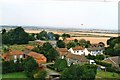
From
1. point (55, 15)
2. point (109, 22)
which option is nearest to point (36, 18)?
point (55, 15)

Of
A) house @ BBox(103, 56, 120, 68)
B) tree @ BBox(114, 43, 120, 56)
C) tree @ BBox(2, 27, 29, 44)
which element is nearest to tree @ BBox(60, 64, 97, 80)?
house @ BBox(103, 56, 120, 68)

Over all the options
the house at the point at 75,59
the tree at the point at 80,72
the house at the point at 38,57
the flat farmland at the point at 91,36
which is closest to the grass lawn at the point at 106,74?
the tree at the point at 80,72

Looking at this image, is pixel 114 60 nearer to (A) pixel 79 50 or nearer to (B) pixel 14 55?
(A) pixel 79 50

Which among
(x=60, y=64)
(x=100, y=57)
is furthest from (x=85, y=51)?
(x=60, y=64)

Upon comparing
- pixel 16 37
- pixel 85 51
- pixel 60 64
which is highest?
pixel 16 37

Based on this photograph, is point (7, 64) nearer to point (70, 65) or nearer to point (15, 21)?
point (15, 21)

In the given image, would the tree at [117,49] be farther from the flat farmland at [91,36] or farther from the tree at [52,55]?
the tree at [52,55]

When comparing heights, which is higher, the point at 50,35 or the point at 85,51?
the point at 50,35
